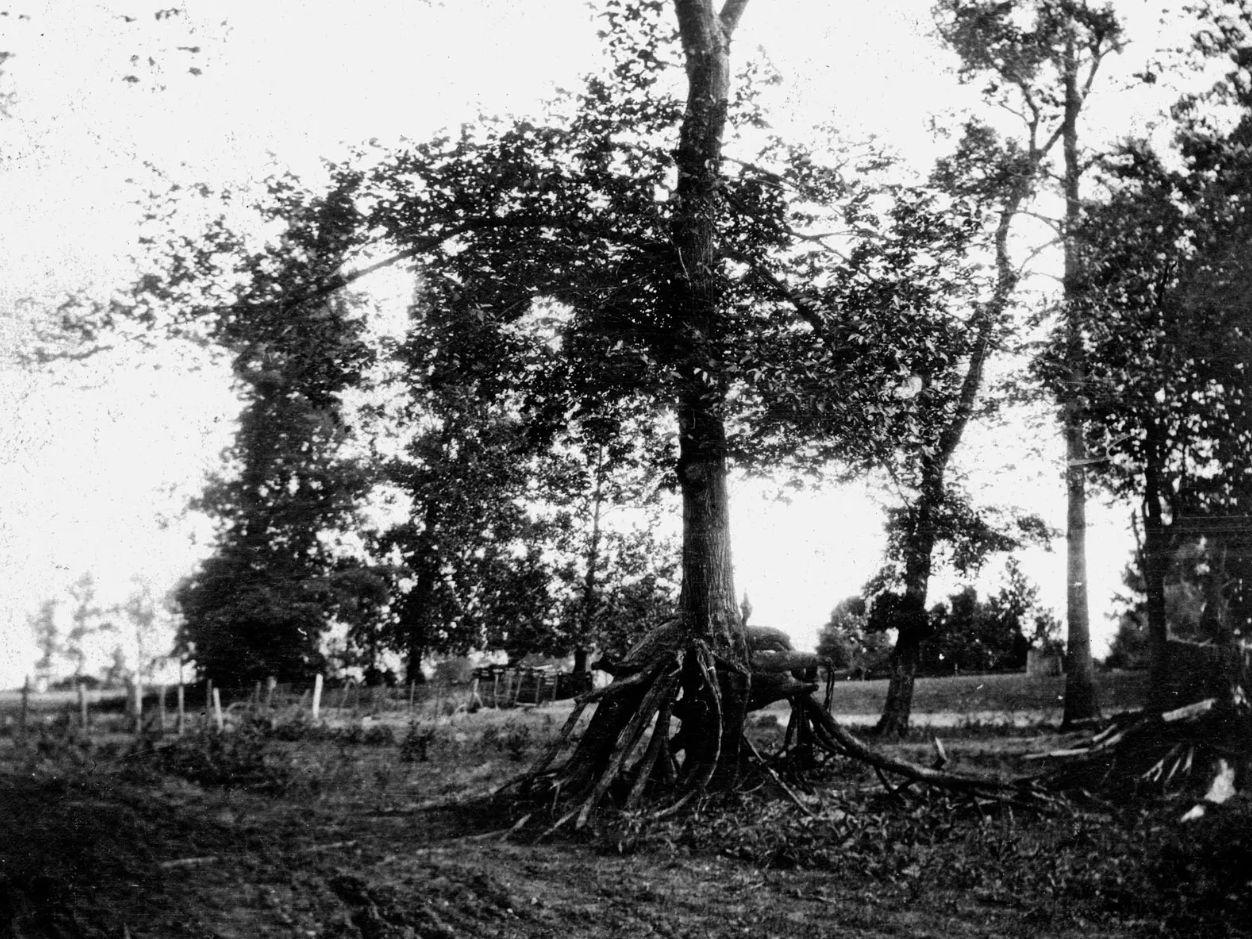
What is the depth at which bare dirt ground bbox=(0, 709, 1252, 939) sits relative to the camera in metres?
3.93

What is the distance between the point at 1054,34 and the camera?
16734 millimetres

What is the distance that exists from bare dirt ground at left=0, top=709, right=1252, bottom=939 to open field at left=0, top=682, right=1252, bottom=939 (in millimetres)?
22

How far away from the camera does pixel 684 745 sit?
34.6 feet

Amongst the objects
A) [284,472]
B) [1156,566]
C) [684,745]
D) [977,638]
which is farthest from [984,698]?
[284,472]

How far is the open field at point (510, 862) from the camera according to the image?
391 cm

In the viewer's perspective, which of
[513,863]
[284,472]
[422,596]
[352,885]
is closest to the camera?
[352,885]

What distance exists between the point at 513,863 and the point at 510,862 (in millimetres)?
44

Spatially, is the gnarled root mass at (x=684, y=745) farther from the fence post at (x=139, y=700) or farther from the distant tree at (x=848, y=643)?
the distant tree at (x=848, y=643)

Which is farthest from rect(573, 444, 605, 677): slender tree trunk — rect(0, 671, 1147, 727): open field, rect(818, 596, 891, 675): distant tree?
rect(818, 596, 891, 675): distant tree

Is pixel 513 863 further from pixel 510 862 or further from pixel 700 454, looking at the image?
pixel 700 454

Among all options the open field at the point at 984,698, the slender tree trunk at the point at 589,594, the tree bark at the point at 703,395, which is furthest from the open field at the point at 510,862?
the open field at the point at 984,698

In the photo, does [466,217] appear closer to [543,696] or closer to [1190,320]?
[1190,320]

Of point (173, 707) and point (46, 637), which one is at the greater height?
point (46, 637)

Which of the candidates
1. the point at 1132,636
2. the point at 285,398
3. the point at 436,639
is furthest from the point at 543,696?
the point at 285,398
